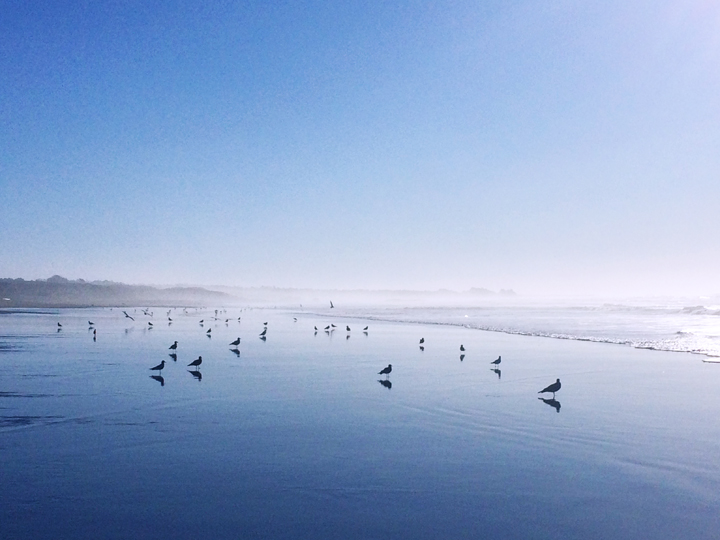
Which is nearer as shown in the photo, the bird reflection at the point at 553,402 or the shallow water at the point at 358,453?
the shallow water at the point at 358,453

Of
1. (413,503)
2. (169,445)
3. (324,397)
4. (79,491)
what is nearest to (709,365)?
(324,397)

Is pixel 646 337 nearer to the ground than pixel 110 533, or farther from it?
farther from it

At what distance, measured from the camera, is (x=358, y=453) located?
7.92 meters

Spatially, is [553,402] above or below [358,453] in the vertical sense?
above

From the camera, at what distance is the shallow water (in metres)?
5.66

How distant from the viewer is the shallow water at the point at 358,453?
5.66 m

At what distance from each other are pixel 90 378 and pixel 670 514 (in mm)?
13324

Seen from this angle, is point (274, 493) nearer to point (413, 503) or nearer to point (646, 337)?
point (413, 503)

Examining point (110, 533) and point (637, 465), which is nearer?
point (110, 533)

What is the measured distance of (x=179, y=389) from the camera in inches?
513

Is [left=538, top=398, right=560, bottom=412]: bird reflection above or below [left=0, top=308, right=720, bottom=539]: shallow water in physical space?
above

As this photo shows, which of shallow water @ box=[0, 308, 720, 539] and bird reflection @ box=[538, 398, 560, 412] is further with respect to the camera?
bird reflection @ box=[538, 398, 560, 412]

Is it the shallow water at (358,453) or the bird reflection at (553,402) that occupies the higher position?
the bird reflection at (553,402)

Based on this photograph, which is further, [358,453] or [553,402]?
[553,402]
